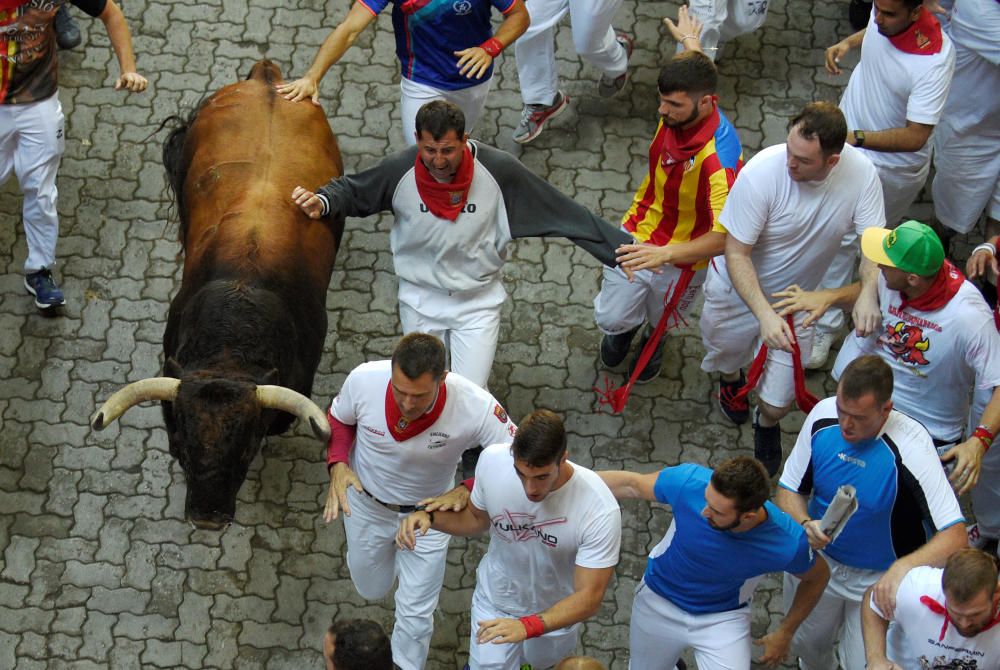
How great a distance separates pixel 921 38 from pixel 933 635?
12.6ft

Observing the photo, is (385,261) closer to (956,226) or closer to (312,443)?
(312,443)

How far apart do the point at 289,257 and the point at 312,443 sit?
1284 mm

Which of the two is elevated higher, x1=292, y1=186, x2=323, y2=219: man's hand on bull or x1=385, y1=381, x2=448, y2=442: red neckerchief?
x1=292, y1=186, x2=323, y2=219: man's hand on bull

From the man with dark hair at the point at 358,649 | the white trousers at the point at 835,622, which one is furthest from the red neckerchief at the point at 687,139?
the man with dark hair at the point at 358,649

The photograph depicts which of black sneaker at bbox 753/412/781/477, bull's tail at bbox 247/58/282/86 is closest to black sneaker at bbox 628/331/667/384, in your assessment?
black sneaker at bbox 753/412/781/477

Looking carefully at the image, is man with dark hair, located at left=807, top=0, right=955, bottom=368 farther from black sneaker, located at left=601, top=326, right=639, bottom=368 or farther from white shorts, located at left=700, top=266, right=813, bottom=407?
black sneaker, located at left=601, top=326, right=639, bottom=368

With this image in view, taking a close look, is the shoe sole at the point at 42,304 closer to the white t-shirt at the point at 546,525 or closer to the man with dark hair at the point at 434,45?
the man with dark hair at the point at 434,45

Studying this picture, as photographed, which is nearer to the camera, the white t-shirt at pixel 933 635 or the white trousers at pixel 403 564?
the white t-shirt at pixel 933 635

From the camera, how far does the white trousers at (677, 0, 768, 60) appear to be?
9773 millimetres

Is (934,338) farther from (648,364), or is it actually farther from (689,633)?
(648,364)

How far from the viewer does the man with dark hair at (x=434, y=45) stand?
8352 mm

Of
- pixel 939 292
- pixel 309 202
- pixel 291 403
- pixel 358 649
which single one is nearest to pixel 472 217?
pixel 309 202

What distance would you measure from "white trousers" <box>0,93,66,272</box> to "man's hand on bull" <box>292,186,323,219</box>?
6.66 ft

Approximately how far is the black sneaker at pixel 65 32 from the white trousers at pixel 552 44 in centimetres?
349
